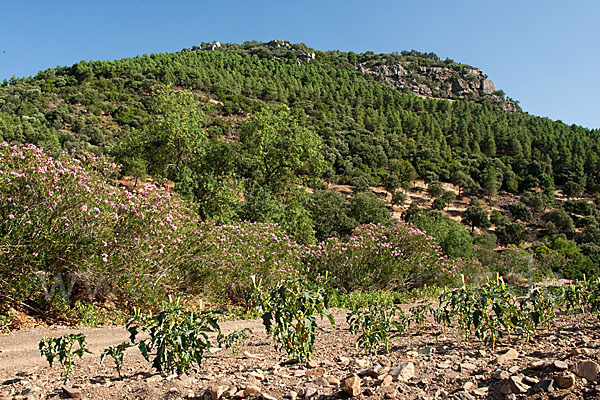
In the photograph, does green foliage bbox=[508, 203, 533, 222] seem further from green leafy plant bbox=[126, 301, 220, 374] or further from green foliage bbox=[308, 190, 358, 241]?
green leafy plant bbox=[126, 301, 220, 374]

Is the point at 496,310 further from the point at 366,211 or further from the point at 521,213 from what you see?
the point at 521,213

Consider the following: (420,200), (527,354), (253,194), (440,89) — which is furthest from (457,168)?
(440,89)

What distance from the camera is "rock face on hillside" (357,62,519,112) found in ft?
296

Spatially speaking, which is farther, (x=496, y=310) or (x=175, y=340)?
(x=496, y=310)

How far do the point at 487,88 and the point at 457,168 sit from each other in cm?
6068

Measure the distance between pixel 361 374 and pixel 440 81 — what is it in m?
107

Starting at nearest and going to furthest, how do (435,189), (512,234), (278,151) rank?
(278,151)
(512,234)
(435,189)

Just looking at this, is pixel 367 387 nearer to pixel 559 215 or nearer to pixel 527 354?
pixel 527 354

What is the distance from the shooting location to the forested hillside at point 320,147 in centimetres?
1295

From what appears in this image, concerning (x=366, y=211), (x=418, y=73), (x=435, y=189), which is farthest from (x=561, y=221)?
(x=418, y=73)

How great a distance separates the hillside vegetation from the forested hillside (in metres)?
0.12

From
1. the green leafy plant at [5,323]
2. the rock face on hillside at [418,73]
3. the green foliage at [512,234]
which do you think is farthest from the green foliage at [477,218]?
the rock face on hillside at [418,73]

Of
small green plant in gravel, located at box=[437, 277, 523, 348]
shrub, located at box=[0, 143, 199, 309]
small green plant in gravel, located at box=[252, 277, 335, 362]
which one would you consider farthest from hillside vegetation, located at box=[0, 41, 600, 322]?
small green plant in gravel, located at box=[437, 277, 523, 348]

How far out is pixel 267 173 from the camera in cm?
1373
